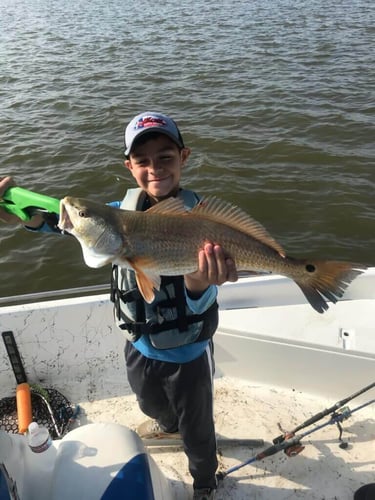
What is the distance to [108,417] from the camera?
4301 millimetres

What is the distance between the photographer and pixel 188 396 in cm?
→ 296

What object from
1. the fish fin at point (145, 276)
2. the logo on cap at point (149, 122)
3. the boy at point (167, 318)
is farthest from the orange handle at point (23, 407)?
the logo on cap at point (149, 122)

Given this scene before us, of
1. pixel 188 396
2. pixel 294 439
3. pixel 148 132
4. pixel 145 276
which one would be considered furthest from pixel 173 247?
pixel 294 439

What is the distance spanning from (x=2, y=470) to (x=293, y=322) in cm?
282

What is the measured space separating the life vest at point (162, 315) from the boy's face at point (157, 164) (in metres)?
0.16

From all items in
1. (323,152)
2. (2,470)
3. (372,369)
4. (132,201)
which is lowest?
(323,152)

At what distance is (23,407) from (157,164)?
102 inches

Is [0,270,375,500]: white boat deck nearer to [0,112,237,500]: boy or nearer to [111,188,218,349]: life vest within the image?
[0,112,237,500]: boy

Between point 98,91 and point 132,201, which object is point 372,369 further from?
point 98,91

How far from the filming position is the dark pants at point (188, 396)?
2.95 m

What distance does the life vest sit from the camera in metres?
2.88

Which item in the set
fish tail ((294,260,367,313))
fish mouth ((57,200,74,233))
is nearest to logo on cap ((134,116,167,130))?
fish mouth ((57,200,74,233))

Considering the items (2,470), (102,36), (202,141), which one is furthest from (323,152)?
(102,36)

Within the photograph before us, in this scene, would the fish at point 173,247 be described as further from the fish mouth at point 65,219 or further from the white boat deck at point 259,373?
the white boat deck at point 259,373
